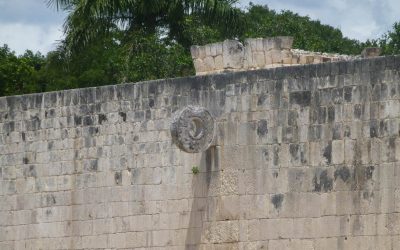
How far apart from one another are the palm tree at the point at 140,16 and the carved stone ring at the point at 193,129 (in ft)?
27.5

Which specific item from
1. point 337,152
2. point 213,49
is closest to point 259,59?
point 213,49

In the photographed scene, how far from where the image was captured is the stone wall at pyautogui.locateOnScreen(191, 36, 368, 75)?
59.3 feet

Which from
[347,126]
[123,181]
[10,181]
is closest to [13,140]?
[10,181]

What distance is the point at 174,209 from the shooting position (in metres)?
18.2

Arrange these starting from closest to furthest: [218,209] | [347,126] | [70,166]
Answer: [347,126]
[218,209]
[70,166]

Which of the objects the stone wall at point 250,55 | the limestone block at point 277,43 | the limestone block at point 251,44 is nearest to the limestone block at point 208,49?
the stone wall at point 250,55

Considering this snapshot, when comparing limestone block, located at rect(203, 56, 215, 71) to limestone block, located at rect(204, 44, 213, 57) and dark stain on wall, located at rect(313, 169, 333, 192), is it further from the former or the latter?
dark stain on wall, located at rect(313, 169, 333, 192)

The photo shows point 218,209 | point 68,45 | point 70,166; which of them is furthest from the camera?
point 68,45

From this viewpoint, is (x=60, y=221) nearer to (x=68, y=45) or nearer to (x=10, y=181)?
(x=10, y=181)

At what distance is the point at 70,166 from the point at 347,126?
4494mm

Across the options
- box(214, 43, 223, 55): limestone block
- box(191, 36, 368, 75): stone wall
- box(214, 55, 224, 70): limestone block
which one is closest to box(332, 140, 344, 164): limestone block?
box(191, 36, 368, 75): stone wall

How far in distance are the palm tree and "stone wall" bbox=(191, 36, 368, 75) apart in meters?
7.49

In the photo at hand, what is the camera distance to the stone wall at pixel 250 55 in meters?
18.1

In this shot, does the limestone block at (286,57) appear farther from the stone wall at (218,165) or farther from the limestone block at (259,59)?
the stone wall at (218,165)
